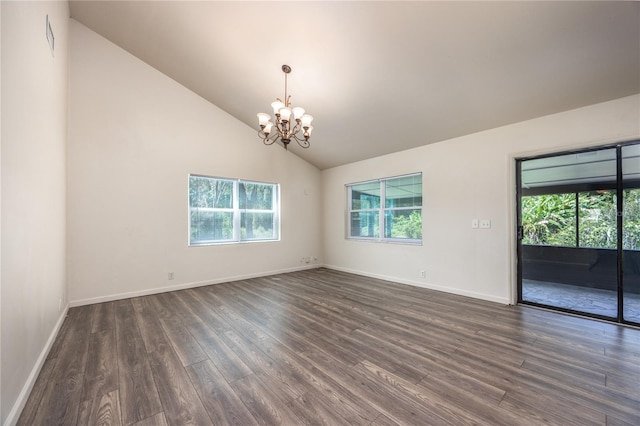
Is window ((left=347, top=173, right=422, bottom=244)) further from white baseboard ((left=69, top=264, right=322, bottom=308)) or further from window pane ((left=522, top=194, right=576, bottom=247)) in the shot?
white baseboard ((left=69, top=264, right=322, bottom=308))

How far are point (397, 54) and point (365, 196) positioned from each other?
3.14 m

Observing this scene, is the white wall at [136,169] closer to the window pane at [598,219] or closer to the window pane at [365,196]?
the window pane at [365,196]

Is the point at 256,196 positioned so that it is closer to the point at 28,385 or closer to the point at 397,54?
the point at 397,54

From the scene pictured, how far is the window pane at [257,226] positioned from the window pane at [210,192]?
0.44 metres

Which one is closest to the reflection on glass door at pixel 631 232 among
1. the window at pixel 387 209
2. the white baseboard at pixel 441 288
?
the white baseboard at pixel 441 288

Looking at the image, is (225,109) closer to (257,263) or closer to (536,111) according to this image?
(257,263)

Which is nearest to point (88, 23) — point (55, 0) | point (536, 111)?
point (55, 0)

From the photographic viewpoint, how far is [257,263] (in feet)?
17.3

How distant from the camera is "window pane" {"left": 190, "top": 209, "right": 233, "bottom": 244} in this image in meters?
4.58

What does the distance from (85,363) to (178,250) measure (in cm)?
235

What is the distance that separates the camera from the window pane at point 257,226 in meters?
5.19

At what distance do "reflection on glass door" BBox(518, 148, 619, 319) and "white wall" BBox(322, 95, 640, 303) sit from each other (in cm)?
22

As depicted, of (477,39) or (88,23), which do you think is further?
(88,23)

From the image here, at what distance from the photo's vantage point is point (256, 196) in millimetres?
5398
